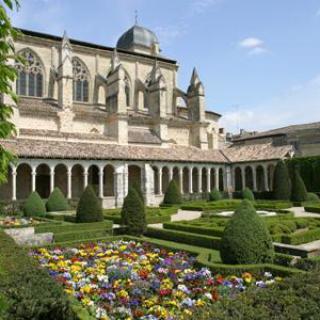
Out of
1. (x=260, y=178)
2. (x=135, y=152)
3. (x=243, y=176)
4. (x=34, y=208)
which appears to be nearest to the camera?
(x=34, y=208)

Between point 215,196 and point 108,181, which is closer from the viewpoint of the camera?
point 215,196

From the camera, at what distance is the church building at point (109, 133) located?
93.8ft

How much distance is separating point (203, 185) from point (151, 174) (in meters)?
9.27

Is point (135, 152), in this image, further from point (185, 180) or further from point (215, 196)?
point (185, 180)

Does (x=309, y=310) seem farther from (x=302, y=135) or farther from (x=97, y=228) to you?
(x=302, y=135)

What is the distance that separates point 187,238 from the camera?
13086 millimetres

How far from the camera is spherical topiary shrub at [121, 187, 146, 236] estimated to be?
14.6 m

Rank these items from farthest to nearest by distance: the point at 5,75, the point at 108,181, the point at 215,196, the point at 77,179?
the point at 108,181, the point at 215,196, the point at 77,179, the point at 5,75

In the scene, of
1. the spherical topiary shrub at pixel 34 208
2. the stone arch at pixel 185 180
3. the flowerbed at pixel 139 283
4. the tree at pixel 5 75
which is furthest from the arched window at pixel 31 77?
the tree at pixel 5 75

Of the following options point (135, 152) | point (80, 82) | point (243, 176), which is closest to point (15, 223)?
point (135, 152)

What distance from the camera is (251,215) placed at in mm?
9227

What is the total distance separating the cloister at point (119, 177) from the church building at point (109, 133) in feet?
0.25

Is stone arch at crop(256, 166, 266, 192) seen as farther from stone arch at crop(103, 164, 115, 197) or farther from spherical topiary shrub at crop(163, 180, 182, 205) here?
stone arch at crop(103, 164, 115, 197)

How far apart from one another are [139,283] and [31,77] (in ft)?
97.2
